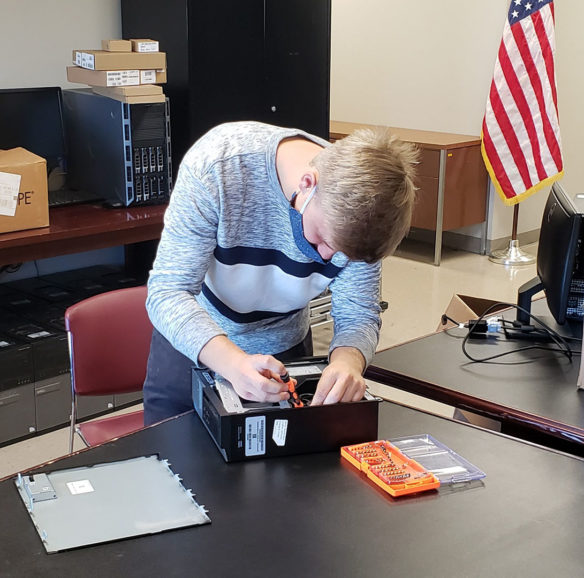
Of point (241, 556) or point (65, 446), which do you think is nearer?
point (241, 556)

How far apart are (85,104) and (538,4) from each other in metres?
2.97

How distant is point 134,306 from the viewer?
7.34 ft

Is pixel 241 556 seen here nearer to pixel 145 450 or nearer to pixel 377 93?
pixel 145 450

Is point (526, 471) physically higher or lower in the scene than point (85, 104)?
lower

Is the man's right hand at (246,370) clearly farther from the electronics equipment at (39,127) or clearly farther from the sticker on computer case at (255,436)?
the electronics equipment at (39,127)

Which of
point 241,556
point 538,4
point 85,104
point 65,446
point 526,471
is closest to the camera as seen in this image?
point 241,556

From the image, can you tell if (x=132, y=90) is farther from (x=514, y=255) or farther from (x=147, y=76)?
(x=514, y=255)

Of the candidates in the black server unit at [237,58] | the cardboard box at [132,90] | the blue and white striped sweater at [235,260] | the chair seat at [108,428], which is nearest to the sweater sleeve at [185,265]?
the blue and white striped sweater at [235,260]

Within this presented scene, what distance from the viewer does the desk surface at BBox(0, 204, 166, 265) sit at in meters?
2.90

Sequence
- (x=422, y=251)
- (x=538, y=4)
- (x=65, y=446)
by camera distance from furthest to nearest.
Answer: (x=422, y=251), (x=538, y=4), (x=65, y=446)

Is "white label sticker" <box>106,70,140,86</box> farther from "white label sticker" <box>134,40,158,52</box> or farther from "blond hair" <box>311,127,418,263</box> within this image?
"blond hair" <box>311,127,418,263</box>

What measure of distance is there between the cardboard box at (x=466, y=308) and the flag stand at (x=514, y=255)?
2938mm

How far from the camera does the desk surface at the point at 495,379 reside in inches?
67.3

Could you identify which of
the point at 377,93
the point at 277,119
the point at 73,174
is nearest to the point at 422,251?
the point at 377,93
